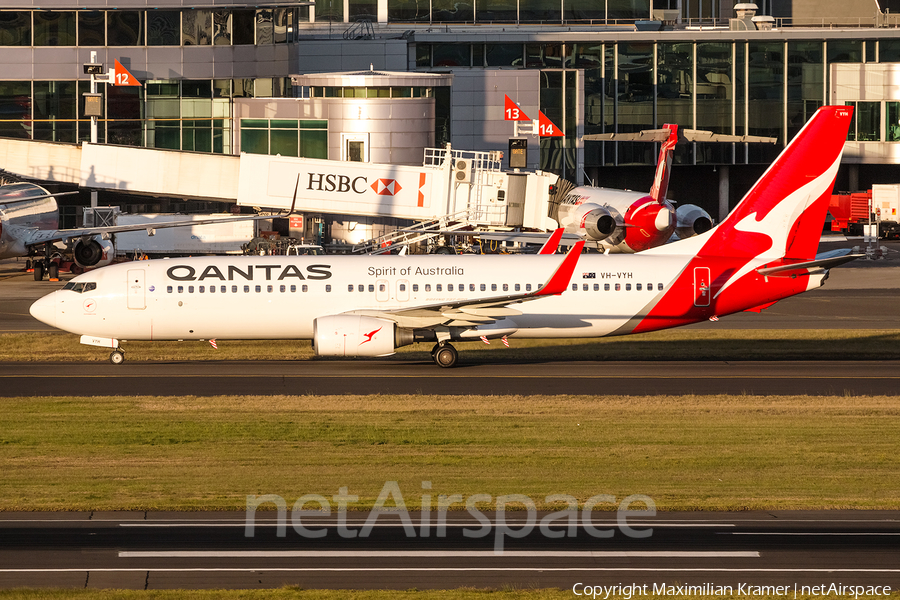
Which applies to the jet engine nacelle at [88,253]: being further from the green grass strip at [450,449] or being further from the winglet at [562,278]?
the winglet at [562,278]

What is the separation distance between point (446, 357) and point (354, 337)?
3.88m

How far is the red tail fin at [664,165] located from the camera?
64.7m

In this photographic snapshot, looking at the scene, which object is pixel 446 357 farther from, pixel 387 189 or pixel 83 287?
pixel 387 189

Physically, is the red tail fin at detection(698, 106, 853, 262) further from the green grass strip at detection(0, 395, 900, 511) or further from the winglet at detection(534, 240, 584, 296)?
the green grass strip at detection(0, 395, 900, 511)

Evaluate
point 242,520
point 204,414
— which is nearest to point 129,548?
point 242,520

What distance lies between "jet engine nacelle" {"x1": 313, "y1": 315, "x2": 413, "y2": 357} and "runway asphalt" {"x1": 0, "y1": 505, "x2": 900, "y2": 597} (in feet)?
53.8

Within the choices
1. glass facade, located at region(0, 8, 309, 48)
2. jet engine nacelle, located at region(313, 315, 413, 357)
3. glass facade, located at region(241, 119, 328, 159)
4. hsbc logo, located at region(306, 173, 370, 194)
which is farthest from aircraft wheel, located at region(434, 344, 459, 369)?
glass facade, located at region(0, 8, 309, 48)

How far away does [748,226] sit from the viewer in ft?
135

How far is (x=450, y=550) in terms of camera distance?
62.1 feet

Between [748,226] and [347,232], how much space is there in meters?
40.4

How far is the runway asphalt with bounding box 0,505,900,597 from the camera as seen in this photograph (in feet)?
56.9

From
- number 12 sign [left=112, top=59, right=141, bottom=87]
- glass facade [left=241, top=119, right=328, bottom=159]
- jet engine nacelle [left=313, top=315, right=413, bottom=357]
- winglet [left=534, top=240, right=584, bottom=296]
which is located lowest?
jet engine nacelle [left=313, top=315, right=413, bottom=357]

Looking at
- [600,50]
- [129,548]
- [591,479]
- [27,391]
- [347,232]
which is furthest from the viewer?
[600,50]

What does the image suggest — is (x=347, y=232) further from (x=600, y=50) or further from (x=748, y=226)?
(x=748, y=226)
